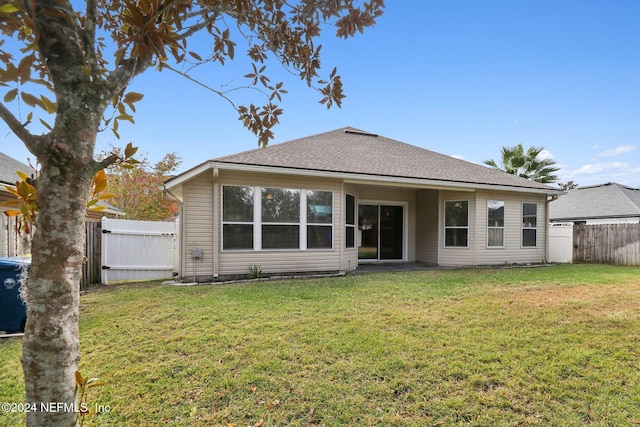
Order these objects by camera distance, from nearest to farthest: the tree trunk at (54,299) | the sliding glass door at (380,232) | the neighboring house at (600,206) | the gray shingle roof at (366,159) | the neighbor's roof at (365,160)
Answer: the tree trunk at (54,299)
the neighbor's roof at (365,160)
the gray shingle roof at (366,159)
the sliding glass door at (380,232)
the neighboring house at (600,206)

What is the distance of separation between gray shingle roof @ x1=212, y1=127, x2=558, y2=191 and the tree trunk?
6.92 meters

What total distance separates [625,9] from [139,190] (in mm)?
24826

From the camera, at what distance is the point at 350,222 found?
32.7 feet

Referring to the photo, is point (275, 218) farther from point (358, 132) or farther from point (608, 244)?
point (608, 244)

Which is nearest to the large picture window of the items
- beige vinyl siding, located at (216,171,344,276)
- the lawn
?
beige vinyl siding, located at (216,171,344,276)

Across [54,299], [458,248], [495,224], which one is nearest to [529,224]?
[495,224]

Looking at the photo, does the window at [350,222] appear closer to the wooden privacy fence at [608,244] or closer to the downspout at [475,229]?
the downspout at [475,229]

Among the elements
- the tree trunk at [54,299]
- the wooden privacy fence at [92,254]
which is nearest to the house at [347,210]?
the wooden privacy fence at [92,254]

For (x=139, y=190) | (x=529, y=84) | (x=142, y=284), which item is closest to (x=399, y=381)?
(x=142, y=284)

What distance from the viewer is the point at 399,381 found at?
3035 millimetres

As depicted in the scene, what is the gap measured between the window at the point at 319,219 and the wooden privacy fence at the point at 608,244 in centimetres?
1215

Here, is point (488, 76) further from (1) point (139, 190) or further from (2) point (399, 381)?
(1) point (139, 190)

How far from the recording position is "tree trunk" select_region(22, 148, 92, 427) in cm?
113

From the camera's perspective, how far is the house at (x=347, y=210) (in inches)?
326
